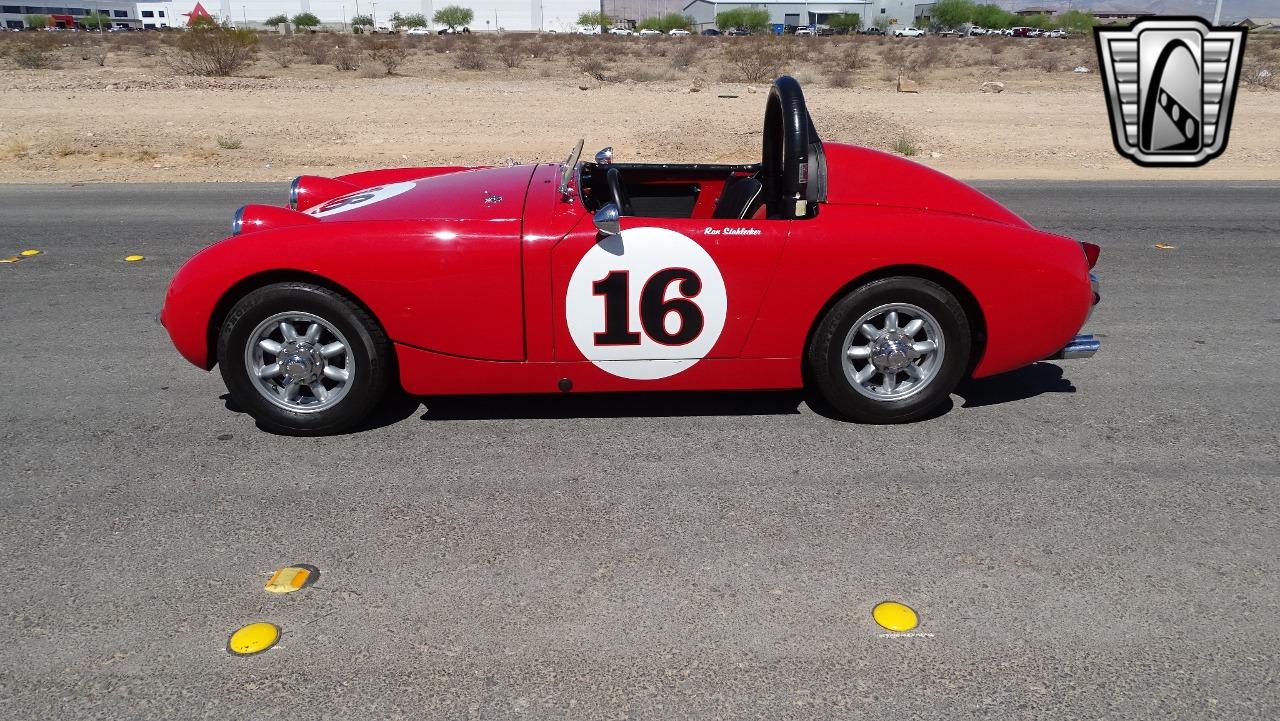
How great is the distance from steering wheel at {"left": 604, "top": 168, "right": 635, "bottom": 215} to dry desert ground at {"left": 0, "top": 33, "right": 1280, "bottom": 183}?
30.9ft

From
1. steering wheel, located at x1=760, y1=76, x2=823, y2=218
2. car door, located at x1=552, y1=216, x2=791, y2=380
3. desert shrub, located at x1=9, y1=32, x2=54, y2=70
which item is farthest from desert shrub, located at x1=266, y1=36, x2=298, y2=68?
car door, located at x1=552, y1=216, x2=791, y2=380

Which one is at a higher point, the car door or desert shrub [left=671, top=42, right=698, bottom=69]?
desert shrub [left=671, top=42, right=698, bottom=69]

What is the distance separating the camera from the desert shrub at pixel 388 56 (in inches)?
1236

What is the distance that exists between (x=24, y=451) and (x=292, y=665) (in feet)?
7.58

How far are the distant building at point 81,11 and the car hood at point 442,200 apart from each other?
118m

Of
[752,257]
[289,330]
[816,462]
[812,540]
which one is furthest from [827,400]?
[289,330]

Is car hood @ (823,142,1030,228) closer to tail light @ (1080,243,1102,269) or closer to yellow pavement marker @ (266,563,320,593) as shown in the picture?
tail light @ (1080,243,1102,269)

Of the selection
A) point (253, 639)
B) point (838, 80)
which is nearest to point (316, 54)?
point (838, 80)

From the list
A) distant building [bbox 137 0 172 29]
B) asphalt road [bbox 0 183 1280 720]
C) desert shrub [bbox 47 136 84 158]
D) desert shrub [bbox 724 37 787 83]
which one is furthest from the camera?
distant building [bbox 137 0 172 29]

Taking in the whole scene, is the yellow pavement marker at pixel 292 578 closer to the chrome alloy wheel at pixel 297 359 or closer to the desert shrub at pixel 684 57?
the chrome alloy wheel at pixel 297 359

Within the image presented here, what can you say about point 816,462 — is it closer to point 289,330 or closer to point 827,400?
point 827,400

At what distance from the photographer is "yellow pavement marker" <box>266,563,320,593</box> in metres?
3.32

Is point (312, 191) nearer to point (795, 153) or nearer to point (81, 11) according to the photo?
point (795, 153)

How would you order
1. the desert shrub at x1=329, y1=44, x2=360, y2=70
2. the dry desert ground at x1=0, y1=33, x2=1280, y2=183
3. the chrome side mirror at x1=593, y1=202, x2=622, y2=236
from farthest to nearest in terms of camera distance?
the desert shrub at x1=329, y1=44, x2=360, y2=70 → the dry desert ground at x1=0, y1=33, x2=1280, y2=183 → the chrome side mirror at x1=593, y1=202, x2=622, y2=236
